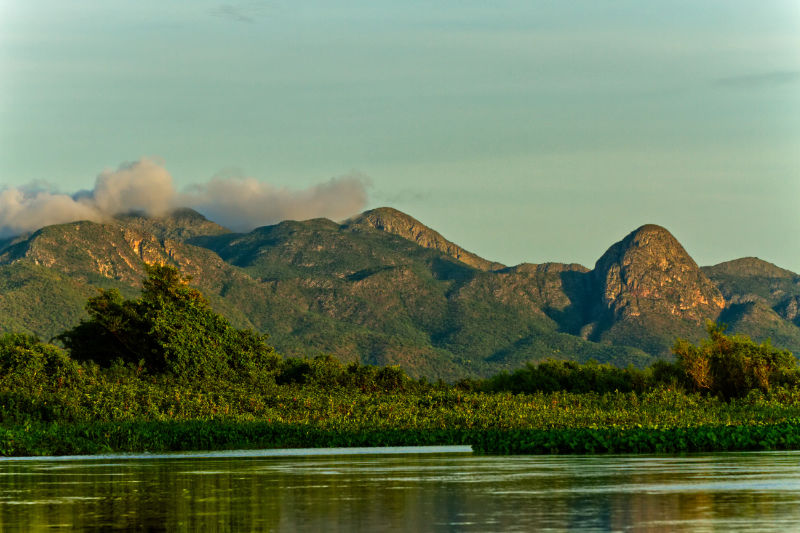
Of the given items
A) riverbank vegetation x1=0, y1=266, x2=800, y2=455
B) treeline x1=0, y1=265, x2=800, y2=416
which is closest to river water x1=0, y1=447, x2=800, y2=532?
riverbank vegetation x1=0, y1=266, x2=800, y2=455

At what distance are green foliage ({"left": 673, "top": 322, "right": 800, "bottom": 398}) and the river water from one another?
39.4m

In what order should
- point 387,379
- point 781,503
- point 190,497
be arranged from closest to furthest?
point 781,503
point 190,497
point 387,379

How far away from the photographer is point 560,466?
1281 inches

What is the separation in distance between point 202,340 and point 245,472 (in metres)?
41.5

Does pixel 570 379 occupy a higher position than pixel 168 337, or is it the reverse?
pixel 168 337

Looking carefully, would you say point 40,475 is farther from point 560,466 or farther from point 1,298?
point 1,298

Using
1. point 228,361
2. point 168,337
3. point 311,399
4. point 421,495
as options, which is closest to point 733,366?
point 311,399

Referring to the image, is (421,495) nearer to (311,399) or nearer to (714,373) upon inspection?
(311,399)

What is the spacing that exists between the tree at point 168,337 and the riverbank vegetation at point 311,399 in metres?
0.09

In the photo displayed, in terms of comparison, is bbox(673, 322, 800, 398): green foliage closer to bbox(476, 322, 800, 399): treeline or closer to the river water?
bbox(476, 322, 800, 399): treeline

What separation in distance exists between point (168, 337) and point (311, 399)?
1315cm

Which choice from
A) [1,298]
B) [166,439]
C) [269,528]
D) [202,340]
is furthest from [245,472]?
[1,298]

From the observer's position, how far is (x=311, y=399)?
63.5 m

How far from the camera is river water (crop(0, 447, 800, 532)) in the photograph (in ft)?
59.5
